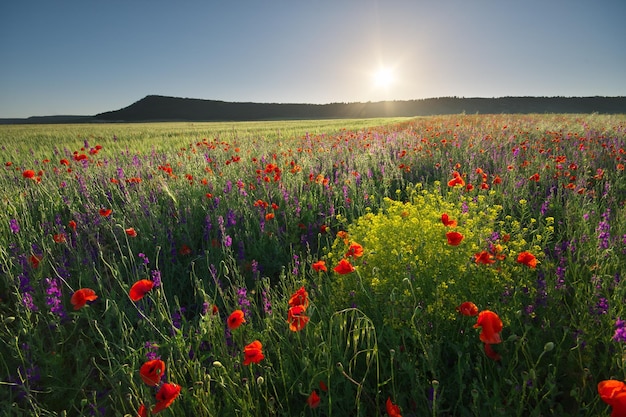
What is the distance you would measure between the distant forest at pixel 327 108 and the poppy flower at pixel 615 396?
62.9 m

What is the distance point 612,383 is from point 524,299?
1.12 metres

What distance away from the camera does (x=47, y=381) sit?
179 cm

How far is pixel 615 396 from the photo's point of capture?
Answer: 81 cm

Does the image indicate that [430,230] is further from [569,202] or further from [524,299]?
[569,202]

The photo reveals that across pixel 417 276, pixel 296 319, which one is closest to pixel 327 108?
pixel 417 276

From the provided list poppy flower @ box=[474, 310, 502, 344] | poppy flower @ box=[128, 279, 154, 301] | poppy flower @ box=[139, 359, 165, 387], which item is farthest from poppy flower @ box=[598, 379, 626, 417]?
poppy flower @ box=[128, 279, 154, 301]

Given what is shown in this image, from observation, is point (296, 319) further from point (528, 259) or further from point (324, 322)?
point (528, 259)

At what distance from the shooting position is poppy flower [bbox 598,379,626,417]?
795mm

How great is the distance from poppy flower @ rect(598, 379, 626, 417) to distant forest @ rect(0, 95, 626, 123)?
6294cm

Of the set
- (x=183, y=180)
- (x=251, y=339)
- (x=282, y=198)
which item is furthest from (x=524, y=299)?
(x=183, y=180)

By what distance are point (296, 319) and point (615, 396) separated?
976mm

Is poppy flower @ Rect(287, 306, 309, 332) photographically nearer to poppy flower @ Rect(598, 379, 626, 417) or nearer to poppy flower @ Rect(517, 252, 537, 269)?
poppy flower @ Rect(598, 379, 626, 417)

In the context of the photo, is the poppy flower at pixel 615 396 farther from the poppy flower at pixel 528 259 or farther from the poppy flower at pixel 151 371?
the poppy flower at pixel 151 371

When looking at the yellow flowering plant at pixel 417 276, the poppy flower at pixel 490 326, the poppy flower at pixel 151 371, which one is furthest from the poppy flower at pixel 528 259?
the poppy flower at pixel 151 371
